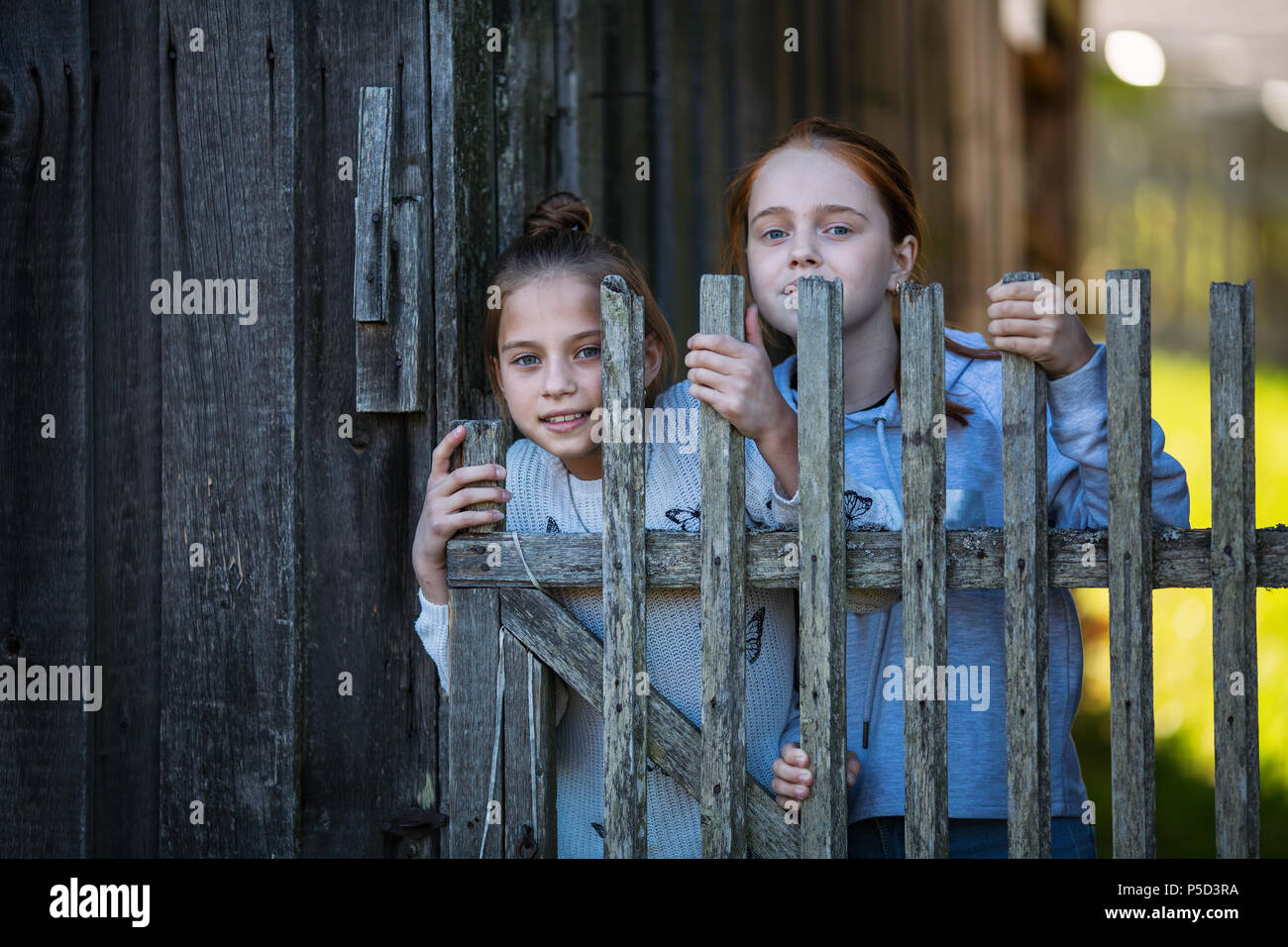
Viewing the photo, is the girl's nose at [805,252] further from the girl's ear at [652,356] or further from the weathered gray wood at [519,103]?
the weathered gray wood at [519,103]

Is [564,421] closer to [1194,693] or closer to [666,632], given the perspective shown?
[666,632]

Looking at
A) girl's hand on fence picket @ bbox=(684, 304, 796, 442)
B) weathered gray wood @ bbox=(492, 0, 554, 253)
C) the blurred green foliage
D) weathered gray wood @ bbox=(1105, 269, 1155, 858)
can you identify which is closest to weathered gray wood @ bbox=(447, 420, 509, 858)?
girl's hand on fence picket @ bbox=(684, 304, 796, 442)

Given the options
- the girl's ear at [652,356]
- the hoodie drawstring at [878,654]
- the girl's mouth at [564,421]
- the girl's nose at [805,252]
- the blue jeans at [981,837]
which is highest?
the girl's nose at [805,252]

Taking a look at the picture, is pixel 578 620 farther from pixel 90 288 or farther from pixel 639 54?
pixel 639 54

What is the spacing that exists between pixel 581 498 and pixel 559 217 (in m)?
0.63

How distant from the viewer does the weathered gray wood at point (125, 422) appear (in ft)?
9.94

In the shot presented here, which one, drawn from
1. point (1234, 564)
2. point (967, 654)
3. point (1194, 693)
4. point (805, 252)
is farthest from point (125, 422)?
point (1194, 693)

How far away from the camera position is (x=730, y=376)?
2.29 m

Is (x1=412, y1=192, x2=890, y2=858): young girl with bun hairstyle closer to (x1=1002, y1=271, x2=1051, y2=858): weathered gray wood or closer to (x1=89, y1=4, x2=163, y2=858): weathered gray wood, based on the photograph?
(x1=1002, y1=271, x2=1051, y2=858): weathered gray wood

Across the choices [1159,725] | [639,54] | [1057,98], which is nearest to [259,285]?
[639,54]

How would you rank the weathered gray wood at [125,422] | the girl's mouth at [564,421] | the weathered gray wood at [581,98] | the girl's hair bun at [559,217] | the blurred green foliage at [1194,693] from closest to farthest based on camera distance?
the girl's mouth at [564,421] → the girl's hair bun at [559,217] → the weathered gray wood at [125,422] → the weathered gray wood at [581,98] → the blurred green foliage at [1194,693]

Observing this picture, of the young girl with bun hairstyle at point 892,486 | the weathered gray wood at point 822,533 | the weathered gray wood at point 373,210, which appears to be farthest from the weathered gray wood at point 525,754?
the weathered gray wood at point 373,210

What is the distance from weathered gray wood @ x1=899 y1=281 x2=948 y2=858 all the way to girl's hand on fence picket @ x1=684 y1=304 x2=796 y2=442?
0.85 ft
